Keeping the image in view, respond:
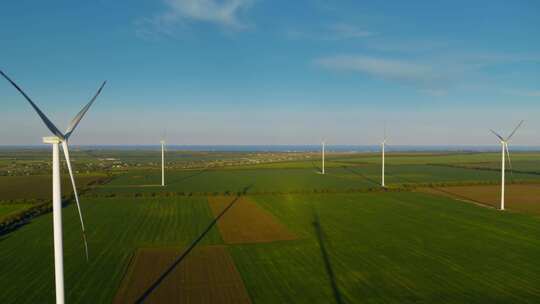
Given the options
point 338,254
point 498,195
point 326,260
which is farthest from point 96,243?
point 498,195

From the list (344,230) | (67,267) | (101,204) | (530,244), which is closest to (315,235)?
(344,230)

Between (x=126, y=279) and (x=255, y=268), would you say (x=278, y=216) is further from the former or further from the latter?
(x=126, y=279)

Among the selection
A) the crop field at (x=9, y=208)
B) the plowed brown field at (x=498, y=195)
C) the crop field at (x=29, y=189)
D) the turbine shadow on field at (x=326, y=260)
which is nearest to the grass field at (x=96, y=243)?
the crop field at (x=9, y=208)

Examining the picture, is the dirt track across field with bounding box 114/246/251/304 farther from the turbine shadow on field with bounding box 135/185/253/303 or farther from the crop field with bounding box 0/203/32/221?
the crop field with bounding box 0/203/32/221

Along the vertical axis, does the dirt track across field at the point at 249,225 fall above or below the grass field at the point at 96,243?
below

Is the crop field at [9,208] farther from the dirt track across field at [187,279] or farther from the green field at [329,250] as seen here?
the dirt track across field at [187,279]
